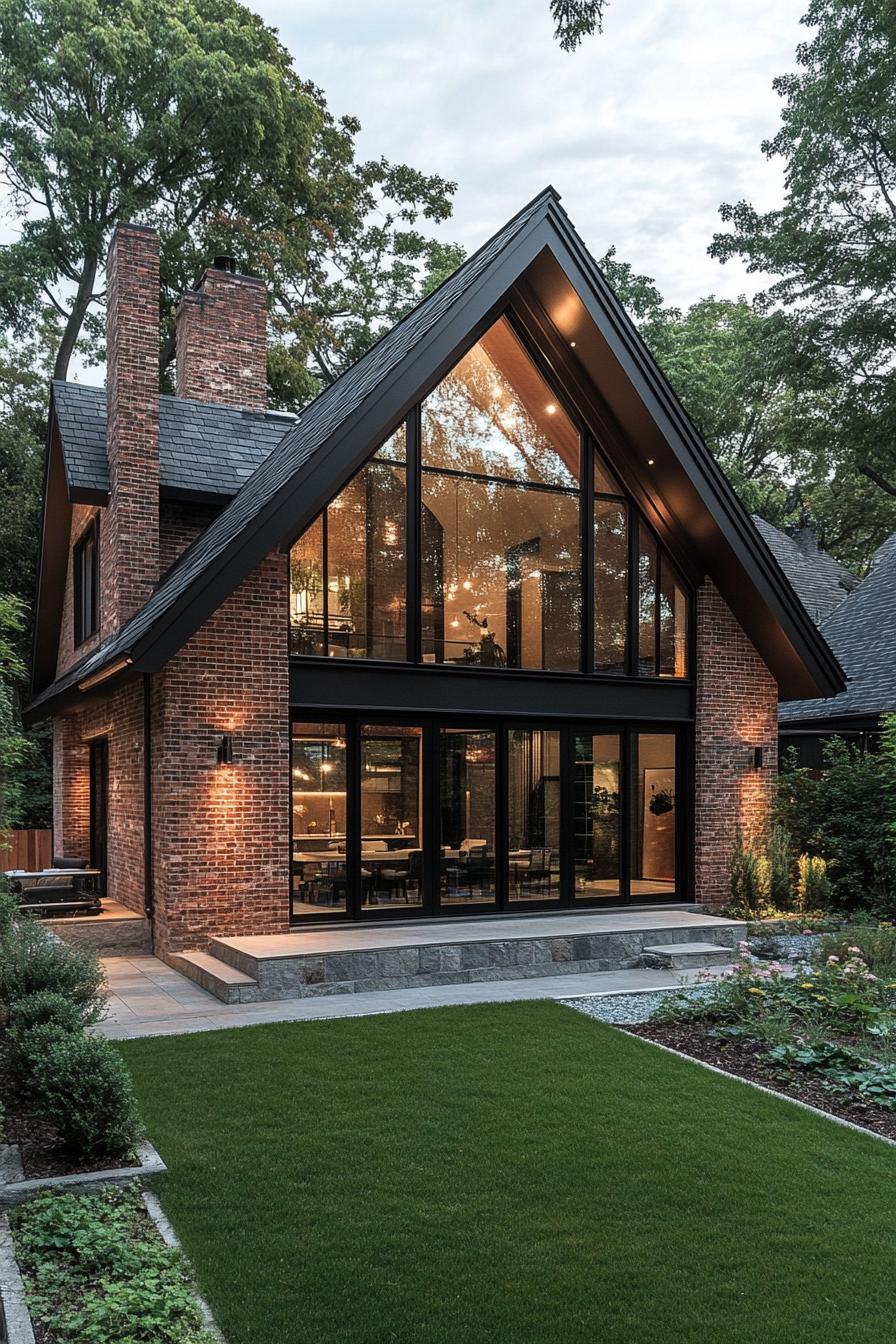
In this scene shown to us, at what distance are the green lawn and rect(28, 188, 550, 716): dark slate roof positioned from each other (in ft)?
16.2

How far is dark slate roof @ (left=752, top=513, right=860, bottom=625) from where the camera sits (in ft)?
80.3

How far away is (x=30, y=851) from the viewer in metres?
19.6

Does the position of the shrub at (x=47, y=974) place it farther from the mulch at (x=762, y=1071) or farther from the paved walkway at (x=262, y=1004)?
the mulch at (x=762, y=1071)

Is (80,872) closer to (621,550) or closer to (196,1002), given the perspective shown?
(196,1002)

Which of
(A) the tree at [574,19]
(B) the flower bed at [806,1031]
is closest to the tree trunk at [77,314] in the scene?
(A) the tree at [574,19]

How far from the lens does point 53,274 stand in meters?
23.8

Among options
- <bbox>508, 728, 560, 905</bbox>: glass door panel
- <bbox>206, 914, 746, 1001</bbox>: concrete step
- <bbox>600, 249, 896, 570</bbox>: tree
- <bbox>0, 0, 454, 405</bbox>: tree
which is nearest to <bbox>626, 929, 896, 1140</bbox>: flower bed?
<bbox>206, 914, 746, 1001</bbox>: concrete step

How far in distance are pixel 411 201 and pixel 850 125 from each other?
13.7 m

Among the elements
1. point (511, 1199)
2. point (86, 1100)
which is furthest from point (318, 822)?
point (511, 1199)

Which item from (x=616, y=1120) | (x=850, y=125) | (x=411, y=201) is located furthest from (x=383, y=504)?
(x=411, y=201)

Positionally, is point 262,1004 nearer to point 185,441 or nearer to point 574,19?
point 574,19

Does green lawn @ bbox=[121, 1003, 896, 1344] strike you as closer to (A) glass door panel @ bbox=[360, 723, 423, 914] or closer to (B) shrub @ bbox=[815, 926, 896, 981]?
(B) shrub @ bbox=[815, 926, 896, 981]

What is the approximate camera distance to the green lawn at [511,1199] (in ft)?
12.0

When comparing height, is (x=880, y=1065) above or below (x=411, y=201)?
below
